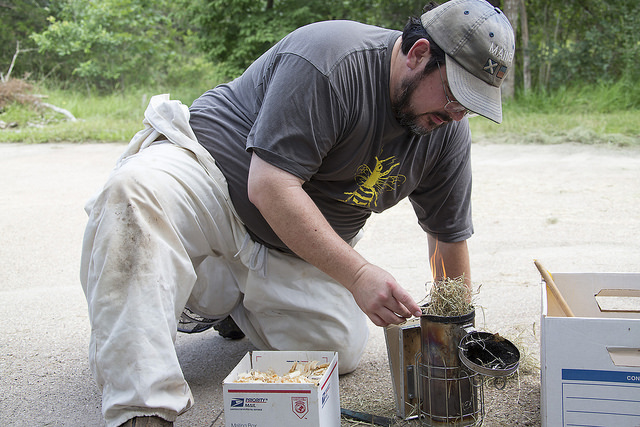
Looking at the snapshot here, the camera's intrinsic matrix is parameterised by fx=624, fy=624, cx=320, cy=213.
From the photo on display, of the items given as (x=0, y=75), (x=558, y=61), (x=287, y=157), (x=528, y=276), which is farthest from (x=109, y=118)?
(x=287, y=157)

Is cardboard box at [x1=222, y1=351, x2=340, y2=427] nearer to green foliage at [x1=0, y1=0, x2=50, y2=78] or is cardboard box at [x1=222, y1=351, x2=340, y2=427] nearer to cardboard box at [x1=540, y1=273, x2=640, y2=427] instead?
cardboard box at [x1=540, y1=273, x2=640, y2=427]

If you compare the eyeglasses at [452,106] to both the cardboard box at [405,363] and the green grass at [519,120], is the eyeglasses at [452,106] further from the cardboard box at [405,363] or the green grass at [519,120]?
the green grass at [519,120]

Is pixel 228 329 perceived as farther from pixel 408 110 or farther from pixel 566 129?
pixel 566 129

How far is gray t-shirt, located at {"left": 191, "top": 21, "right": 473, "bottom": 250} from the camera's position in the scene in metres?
2.02

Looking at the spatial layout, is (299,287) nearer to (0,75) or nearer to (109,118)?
(109,118)

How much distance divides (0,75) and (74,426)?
553 inches

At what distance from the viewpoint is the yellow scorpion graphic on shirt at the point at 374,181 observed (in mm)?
2322

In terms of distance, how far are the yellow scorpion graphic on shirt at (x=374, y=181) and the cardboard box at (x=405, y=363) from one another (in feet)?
1.71

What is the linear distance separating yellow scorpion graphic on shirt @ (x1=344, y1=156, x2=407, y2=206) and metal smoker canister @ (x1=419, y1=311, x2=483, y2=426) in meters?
0.60

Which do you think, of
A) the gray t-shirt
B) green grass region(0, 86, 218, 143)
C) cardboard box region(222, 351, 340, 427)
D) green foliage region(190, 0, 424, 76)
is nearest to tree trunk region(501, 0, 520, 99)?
green foliage region(190, 0, 424, 76)

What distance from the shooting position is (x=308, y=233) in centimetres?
198

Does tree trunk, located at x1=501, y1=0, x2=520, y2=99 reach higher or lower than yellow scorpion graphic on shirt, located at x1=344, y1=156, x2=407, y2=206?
lower

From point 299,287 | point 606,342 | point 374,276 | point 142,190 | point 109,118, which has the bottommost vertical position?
point 109,118

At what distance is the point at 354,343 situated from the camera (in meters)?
2.53
